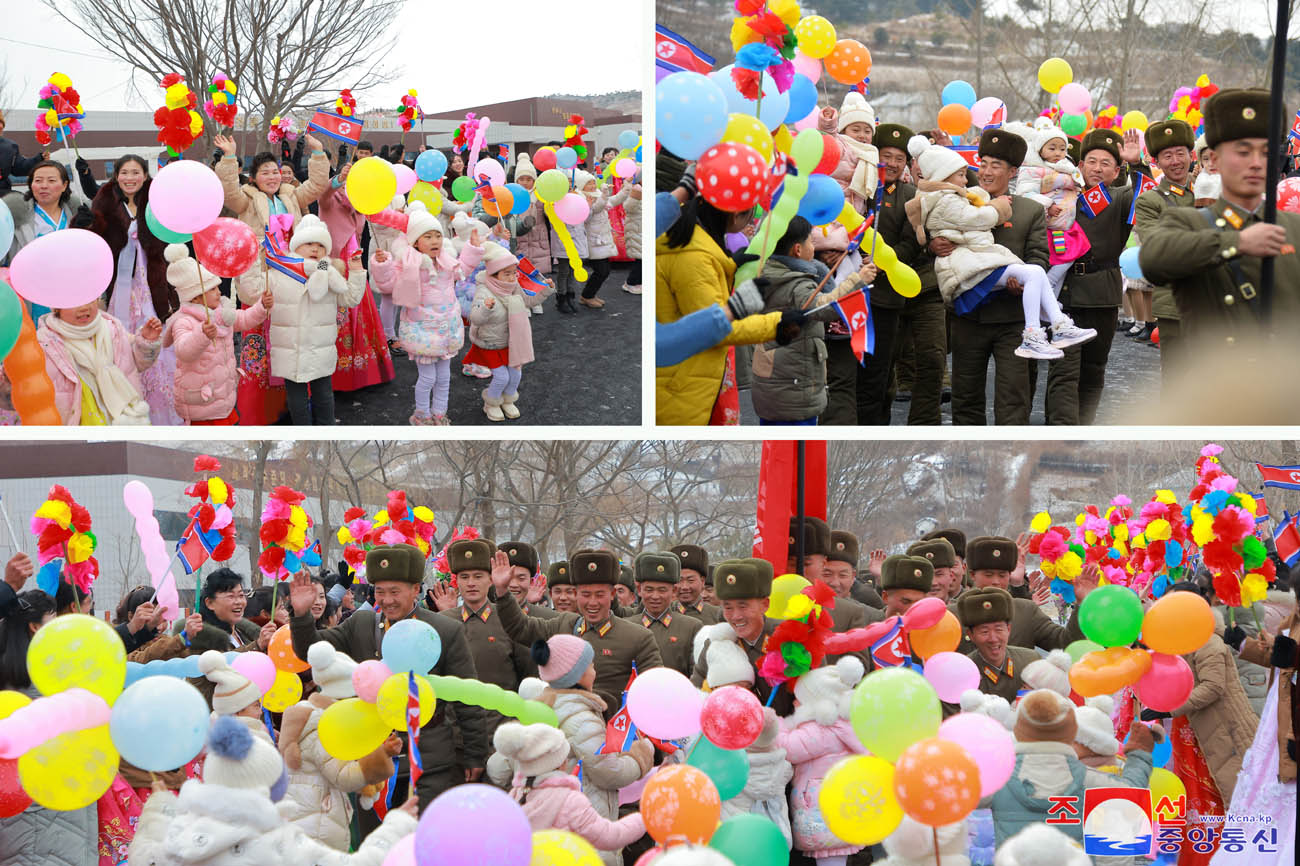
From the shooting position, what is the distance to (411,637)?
11.7 feet

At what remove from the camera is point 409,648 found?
356 cm

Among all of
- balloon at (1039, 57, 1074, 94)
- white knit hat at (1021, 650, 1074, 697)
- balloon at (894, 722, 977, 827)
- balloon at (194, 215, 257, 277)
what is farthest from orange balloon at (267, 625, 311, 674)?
balloon at (1039, 57, 1074, 94)

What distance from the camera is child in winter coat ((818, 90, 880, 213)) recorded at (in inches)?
212

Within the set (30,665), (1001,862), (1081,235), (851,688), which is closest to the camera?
(1001,862)

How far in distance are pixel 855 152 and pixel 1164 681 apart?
2.66 meters

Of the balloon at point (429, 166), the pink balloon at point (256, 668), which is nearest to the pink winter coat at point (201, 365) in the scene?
the pink balloon at point (256, 668)

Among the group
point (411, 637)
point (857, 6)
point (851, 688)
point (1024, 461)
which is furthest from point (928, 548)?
point (857, 6)

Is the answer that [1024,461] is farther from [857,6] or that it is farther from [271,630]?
[271,630]

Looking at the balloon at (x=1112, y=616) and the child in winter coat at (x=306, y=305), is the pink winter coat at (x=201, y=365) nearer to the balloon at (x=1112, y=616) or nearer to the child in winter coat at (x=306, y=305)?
the child in winter coat at (x=306, y=305)

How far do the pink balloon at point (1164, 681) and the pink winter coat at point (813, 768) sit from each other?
3.03ft

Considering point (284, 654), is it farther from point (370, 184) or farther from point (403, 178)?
point (403, 178)

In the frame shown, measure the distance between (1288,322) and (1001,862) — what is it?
6.96 feet

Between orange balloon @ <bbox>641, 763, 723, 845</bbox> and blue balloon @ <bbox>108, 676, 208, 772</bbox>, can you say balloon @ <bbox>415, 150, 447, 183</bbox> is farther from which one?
orange balloon @ <bbox>641, 763, 723, 845</bbox>

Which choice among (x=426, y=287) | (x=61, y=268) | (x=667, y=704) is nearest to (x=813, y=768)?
(x=667, y=704)
